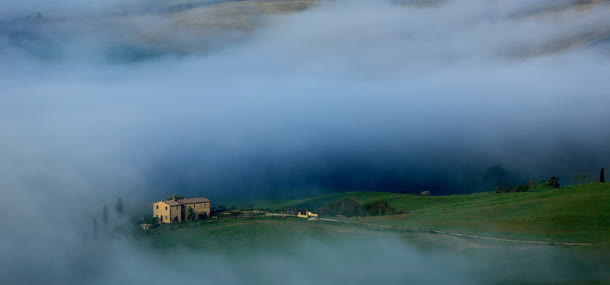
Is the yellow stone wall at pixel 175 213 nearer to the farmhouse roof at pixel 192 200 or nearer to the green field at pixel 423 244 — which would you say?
the farmhouse roof at pixel 192 200

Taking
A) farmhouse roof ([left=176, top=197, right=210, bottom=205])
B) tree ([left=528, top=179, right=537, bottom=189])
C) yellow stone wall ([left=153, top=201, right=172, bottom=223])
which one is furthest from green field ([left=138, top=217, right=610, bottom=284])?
tree ([left=528, top=179, right=537, bottom=189])

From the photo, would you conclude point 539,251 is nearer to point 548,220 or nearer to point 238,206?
point 548,220

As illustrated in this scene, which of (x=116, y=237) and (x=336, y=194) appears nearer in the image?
(x=116, y=237)

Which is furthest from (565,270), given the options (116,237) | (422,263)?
(116,237)

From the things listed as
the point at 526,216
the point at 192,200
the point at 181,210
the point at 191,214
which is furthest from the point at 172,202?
the point at 526,216

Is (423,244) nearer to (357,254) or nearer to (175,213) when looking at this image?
(357,254)

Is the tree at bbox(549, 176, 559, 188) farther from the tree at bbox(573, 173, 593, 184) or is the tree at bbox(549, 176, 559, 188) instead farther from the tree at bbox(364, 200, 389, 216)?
the tree at bbox(364, 200, 389, 216)

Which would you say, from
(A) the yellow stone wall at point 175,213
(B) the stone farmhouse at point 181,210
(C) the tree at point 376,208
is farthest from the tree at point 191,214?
(C) the tree at point 376,208
